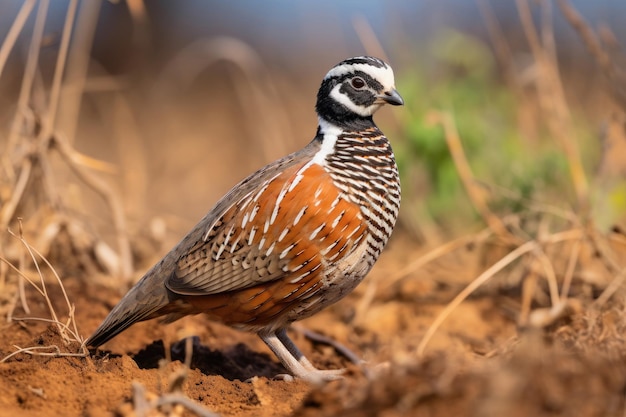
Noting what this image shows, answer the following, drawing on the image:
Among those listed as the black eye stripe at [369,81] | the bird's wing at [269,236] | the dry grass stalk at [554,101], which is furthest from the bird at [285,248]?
the dry grass stalk at [554,101]

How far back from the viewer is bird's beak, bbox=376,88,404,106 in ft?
16.6

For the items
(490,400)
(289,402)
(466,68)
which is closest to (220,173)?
(466,68)

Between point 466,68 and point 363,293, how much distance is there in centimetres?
277

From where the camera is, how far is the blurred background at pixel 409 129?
20.6ft

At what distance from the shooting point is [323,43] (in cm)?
1998

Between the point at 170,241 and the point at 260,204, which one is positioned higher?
the point at 260,204

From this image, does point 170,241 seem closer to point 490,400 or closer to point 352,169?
point 352,169

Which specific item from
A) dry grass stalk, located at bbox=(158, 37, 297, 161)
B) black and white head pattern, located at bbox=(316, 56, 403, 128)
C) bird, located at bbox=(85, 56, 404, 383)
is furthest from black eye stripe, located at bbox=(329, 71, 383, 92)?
dry grass stalk, located at bbox=(158, 37, 297, 161)

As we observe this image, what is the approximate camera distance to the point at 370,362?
3.55m

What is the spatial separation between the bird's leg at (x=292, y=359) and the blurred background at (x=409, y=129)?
1.88 m

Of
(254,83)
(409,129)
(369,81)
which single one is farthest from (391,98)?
(254,83)

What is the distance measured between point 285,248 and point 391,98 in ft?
3.93

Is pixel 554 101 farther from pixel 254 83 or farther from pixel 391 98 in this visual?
pixel 254 83

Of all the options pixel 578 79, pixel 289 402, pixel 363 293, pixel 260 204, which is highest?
pixel 260 204
